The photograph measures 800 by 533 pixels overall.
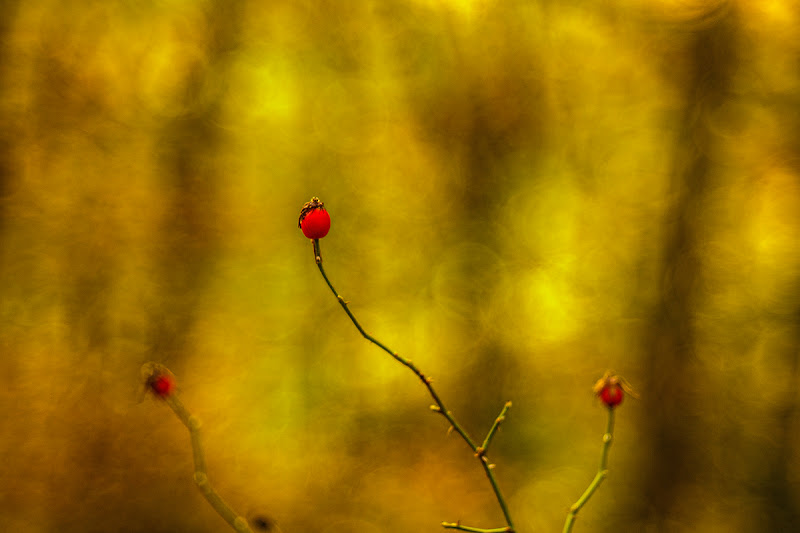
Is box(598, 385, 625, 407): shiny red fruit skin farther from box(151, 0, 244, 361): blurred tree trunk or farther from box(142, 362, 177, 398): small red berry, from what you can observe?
box(151, 0, 244, 361): blurred tree trunk

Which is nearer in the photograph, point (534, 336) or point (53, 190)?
point (53, 190)

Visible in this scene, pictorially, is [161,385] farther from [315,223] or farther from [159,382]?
[315,223]

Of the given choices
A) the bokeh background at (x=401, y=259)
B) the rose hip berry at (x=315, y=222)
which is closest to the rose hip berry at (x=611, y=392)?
the rose hip berry at (x=315, y=222)

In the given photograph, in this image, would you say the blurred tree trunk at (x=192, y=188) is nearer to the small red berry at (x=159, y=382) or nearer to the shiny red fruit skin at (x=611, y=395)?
the small red berry at (x=159, y=382)

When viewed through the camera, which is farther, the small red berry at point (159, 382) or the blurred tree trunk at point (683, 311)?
the blurred tree trunk at point (683, 311)

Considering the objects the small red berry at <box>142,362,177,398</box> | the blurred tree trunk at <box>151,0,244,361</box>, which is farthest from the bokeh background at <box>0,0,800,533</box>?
the small red berry at <box>142,362,177,398</box>

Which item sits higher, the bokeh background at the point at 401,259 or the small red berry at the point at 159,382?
the bokeh background at the point at 401,259

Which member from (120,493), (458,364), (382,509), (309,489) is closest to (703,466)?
(458,364)

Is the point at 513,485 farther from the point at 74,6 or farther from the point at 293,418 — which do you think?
the point at 74,6

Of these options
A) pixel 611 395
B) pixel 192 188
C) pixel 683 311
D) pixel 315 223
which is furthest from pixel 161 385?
pixel 683 311
